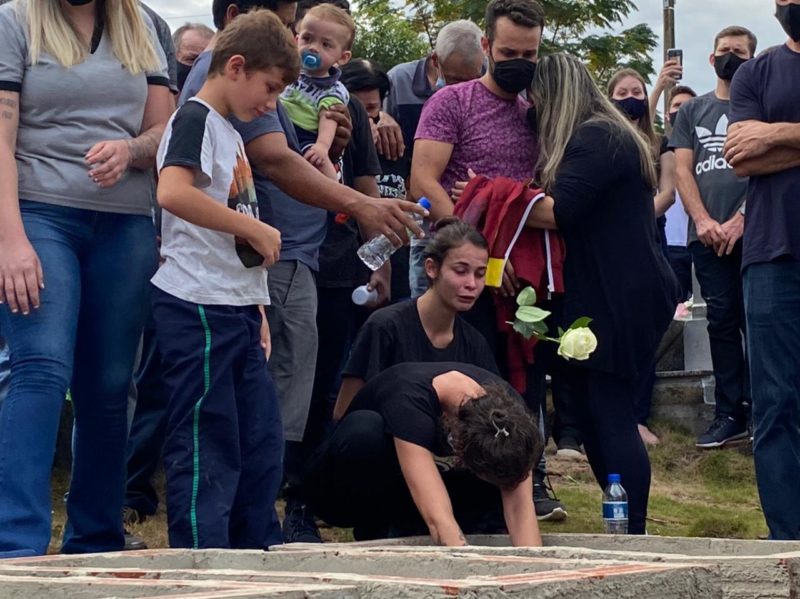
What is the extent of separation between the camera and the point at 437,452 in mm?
4938

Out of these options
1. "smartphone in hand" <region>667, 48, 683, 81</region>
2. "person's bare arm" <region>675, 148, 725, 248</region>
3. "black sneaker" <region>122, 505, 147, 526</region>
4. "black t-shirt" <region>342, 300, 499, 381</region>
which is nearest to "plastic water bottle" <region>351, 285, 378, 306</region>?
"black t-shirt" <region>342, 300, 499, 381</region>

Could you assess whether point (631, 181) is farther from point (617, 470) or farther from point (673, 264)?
point (673, 264)

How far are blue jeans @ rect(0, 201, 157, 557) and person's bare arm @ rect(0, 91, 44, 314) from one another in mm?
78

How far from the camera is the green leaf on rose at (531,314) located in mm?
5430

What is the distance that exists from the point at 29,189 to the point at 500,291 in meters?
2.02

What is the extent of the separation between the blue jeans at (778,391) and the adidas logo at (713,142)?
257 centimetres

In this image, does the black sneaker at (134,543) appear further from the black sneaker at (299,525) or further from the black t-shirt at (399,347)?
the black t-shirt at (399,347)

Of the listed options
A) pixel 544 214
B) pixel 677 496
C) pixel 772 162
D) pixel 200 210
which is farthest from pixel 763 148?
pixel 677 496

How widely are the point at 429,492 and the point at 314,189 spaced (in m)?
1.08

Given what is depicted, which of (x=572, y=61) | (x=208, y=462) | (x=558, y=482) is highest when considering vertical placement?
(x=572, y=61)

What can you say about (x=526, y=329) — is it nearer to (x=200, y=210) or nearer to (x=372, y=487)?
(x=372, y=487)

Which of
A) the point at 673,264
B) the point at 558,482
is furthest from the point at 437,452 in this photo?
the point at 673,264

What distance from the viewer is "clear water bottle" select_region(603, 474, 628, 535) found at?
17.3ft

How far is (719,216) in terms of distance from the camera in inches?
303
